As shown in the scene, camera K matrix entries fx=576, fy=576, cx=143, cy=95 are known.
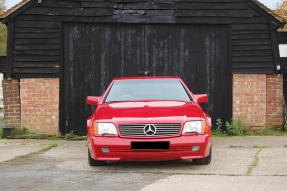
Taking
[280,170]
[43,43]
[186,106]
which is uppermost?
[43,43]

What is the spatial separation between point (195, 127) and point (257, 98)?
6.73 m

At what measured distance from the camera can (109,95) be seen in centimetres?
975

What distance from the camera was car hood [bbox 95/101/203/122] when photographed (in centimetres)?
831

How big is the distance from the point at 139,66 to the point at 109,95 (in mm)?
5000

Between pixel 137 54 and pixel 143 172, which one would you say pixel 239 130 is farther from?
pixel 143 172

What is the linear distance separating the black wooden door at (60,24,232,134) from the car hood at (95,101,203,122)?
17.7 feet

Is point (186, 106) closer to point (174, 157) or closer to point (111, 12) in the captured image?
point (174, 157)

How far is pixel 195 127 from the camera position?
8.31m

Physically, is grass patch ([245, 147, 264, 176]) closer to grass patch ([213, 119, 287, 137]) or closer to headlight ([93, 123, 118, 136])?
headlight ([93, 123, 118, 136])

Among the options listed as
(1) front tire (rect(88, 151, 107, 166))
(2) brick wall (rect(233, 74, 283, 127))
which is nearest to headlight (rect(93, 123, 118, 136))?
(1) front tire (rect(88, 151, 107, 166))

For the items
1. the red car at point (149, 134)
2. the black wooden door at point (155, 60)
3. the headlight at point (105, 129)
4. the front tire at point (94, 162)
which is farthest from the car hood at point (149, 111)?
the black wooden door at point (155, 60)

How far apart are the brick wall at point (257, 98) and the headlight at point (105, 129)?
6.96m

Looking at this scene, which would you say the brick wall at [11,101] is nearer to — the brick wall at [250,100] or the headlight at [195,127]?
the brick wall at [250,100]

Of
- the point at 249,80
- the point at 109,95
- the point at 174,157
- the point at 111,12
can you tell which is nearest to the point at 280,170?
the point at 174,157
